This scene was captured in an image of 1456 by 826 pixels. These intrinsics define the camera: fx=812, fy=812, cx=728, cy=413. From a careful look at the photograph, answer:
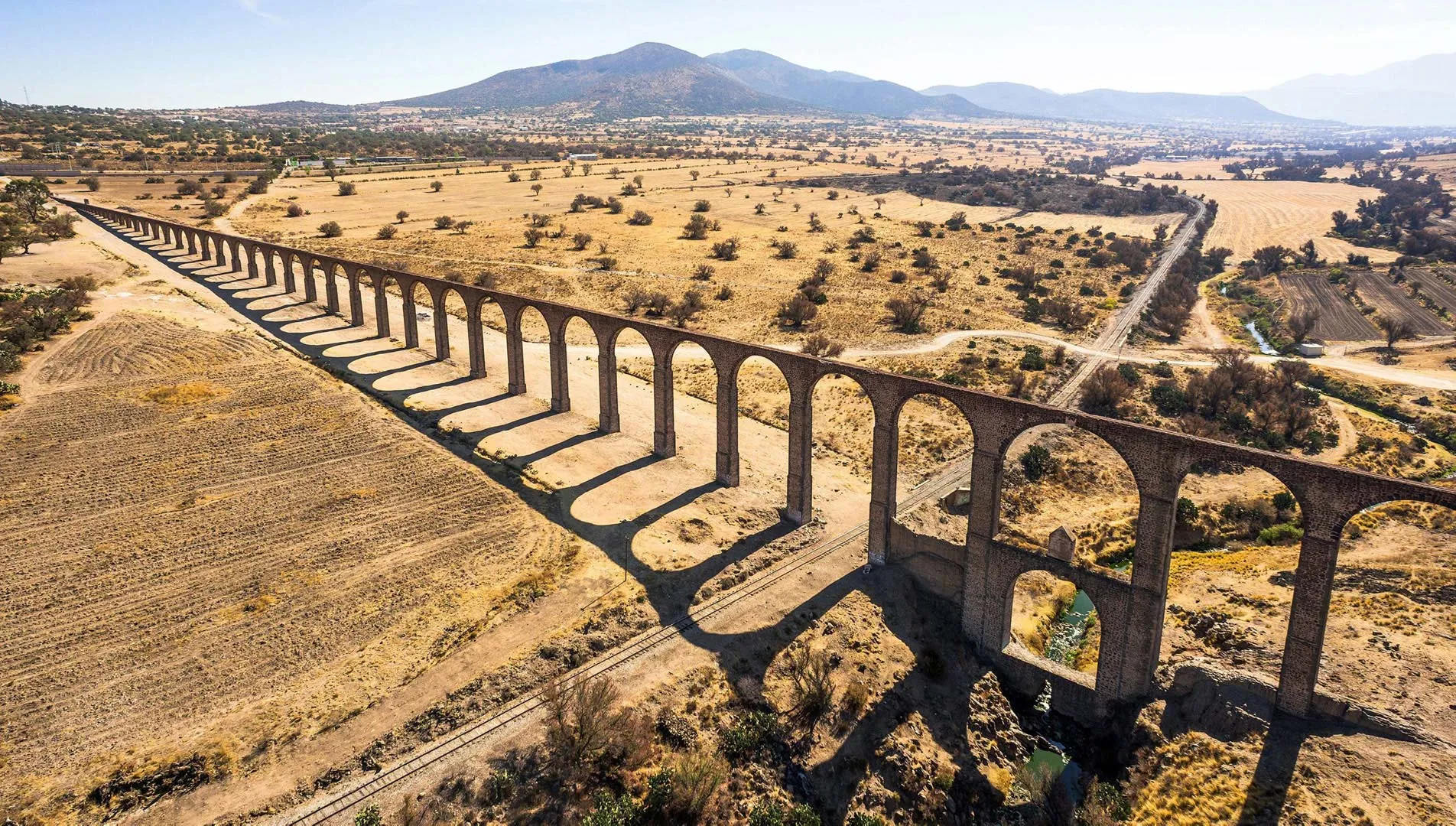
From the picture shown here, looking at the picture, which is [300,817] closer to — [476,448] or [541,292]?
[476,448]

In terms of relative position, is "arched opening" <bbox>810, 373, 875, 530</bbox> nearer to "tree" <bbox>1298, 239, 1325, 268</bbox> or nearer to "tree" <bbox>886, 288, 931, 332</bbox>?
"tree" <bbox>886, 288, 931, 332</bbox>

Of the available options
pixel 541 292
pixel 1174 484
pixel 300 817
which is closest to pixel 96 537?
pixel 300 817

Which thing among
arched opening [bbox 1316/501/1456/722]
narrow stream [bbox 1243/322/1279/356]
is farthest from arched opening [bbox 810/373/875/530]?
narrow stream [bbox 1243/322/1279/356]

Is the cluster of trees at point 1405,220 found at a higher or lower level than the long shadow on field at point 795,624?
higher

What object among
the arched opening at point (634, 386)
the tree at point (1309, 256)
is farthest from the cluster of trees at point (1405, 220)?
the arched opening at point (634, 386)

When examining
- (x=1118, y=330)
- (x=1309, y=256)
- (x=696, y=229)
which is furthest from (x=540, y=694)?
(x=1309, y=256)

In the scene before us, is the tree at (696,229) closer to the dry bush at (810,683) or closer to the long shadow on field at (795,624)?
the long shadow on field at (795,624)

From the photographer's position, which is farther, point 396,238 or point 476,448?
point 396,238
